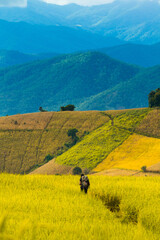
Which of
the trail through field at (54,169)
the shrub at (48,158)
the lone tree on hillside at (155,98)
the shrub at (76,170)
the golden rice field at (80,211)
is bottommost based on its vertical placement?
the golden rice field at (80,211)

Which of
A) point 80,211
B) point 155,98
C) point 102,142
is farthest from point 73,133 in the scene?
point 80,211

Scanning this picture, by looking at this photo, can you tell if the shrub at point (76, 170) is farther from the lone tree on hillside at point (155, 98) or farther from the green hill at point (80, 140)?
the lone tree on hillside at point (155, 98)

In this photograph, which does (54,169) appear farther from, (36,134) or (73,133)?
(36,134)

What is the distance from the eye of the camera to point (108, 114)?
160250 mm

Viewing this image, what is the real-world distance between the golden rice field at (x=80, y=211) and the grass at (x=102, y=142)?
9041 cm

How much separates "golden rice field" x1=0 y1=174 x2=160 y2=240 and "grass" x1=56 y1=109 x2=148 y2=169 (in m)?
90.4

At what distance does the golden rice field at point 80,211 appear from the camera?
35.5 ft

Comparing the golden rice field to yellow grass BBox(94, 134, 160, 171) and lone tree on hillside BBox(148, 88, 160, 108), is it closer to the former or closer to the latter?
yellow grass BBox(94, 134, 160, 171)

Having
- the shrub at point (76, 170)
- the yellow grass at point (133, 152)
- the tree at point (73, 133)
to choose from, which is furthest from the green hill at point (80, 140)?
the shrub at point (76, 170)

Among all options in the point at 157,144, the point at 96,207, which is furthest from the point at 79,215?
the point at 157,144

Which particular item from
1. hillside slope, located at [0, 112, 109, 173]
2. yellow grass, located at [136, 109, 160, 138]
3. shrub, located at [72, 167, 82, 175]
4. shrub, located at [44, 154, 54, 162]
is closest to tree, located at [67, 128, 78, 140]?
hillside slope, located at [0, 112, 109, 173]

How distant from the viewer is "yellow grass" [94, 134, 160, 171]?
10125cm

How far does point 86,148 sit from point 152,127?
24894 mm

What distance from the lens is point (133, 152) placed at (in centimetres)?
11106
